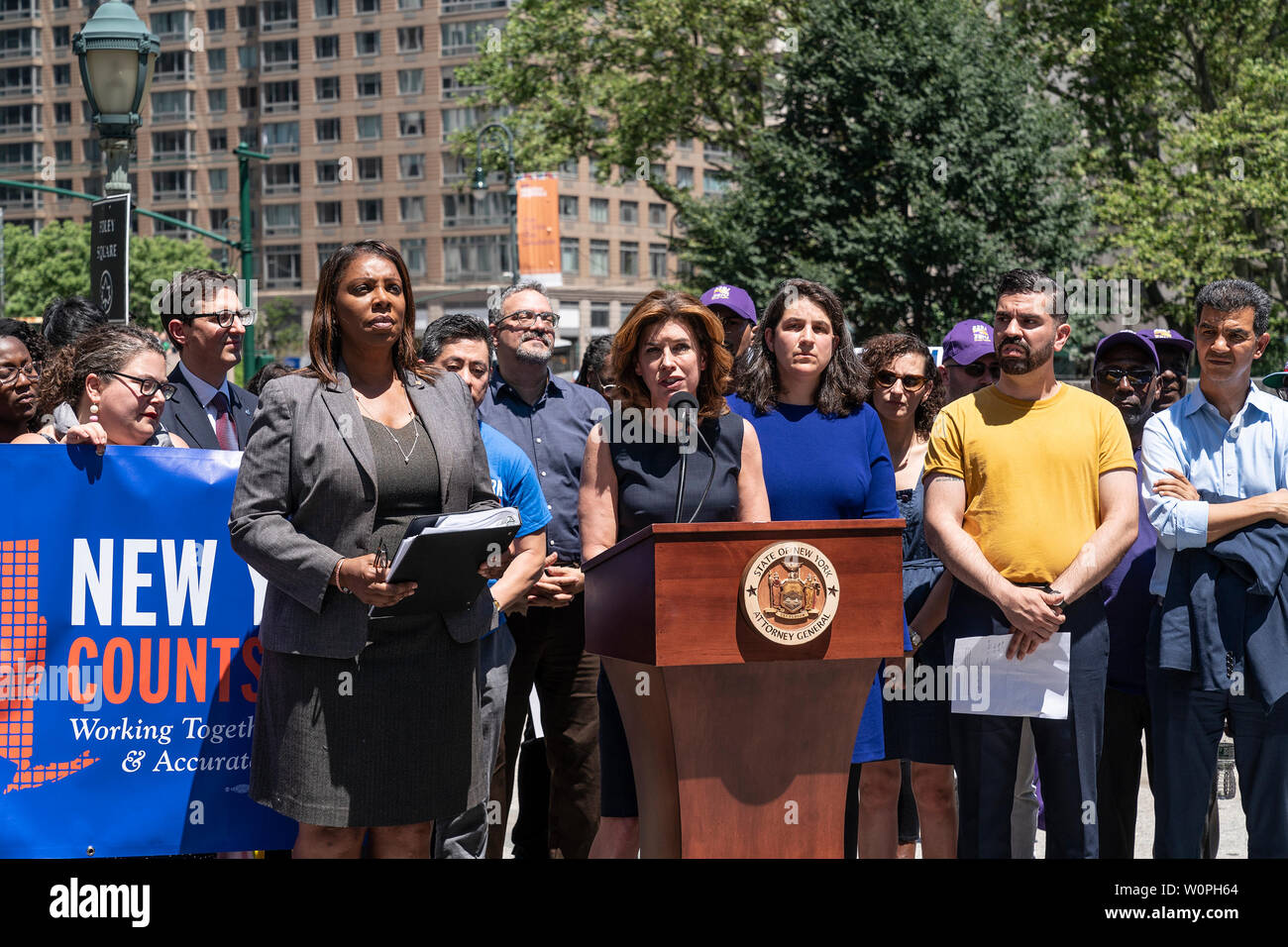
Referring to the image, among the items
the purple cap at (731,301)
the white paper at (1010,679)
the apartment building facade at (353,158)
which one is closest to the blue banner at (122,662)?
the white paper at (1010,679)

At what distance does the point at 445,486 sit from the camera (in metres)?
4.02

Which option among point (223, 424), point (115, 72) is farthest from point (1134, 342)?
point (115, 72)

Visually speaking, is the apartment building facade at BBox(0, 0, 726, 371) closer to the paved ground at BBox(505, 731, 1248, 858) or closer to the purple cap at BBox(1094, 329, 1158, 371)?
the paved ground at BBox(505, 731, 1248, 858)

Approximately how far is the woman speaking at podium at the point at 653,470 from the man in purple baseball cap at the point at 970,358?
8.73 ft

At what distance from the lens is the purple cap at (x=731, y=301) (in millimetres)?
6508

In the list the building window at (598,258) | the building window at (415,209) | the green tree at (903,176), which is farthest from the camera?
the building window at (415,209)

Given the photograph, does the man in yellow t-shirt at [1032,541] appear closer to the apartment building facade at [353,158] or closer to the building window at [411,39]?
the apartment building facade at [353,158]

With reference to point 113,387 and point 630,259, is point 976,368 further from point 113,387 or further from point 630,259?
point 630,259

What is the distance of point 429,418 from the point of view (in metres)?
4.09
